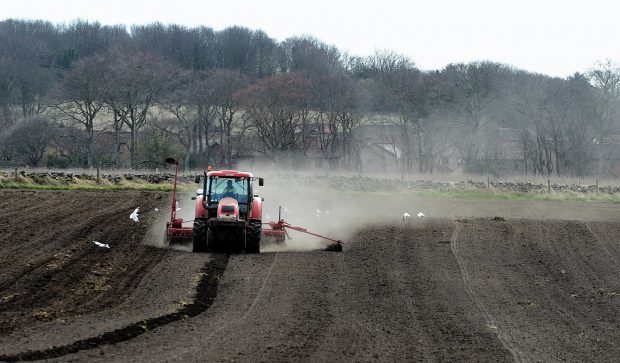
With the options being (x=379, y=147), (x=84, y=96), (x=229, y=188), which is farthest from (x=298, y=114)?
(x=229, y=188)

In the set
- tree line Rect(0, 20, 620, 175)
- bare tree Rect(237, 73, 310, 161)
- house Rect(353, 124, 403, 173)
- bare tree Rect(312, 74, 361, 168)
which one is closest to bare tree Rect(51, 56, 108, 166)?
tree line Rect(0, 20, 620, 175)

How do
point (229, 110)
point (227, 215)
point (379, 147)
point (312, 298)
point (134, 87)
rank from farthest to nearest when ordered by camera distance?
point (379, 147) → point (229, 110) → point (134, 87) → point (227, 215) → point (312, 298)

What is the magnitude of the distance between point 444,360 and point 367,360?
108 cm

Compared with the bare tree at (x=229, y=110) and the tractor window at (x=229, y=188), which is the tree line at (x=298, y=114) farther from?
the tractor window at (x=229, y=188)

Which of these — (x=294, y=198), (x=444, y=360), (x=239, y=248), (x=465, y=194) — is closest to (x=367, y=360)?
(x=444, y=360)

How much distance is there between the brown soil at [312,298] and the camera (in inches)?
436

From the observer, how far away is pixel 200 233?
65.5 ft

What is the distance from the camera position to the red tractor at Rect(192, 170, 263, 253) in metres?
20.0

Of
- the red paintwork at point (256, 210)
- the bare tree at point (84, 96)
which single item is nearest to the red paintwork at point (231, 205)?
the red paintwork at point (256, 210)

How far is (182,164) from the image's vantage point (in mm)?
64125

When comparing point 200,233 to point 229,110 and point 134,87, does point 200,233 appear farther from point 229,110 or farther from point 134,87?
point 229,110

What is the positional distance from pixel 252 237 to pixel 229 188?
1.71m

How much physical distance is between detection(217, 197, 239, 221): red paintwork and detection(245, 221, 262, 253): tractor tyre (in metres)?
0.49

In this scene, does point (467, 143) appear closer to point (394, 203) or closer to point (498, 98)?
point (498, 98)
